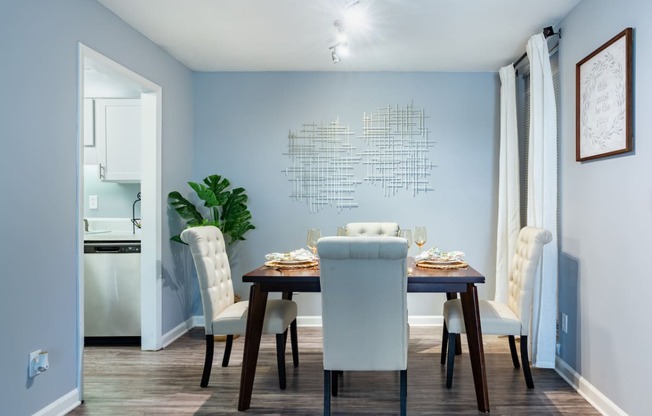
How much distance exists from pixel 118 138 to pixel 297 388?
267cm

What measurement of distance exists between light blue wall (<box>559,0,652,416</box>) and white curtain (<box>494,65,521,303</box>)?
0.72 metres

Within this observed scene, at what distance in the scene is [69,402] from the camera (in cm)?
250

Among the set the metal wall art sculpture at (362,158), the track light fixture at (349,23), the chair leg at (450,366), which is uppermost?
the track light fixture at (349,23)

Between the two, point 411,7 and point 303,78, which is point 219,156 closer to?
point 303,78

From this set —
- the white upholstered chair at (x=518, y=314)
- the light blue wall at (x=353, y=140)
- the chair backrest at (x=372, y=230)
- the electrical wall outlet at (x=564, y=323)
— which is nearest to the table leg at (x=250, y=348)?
the white upholstered chair at (x=518, y=314)

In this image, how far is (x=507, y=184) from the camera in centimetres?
380

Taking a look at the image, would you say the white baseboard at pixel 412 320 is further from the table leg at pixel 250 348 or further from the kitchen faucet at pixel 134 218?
the table leg at pixel 250 348

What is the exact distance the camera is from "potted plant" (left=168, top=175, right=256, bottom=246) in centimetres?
379

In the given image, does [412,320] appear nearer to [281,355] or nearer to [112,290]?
[281,355]

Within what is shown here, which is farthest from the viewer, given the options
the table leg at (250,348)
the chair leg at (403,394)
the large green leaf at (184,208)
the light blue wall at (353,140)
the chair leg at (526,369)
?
the light blue wall at (353,140)

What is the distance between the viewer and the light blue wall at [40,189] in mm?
2080

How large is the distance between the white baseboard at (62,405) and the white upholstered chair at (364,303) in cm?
148

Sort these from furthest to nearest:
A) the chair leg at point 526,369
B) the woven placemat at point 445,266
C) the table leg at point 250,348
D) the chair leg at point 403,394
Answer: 1. the chair leg at point 526,369
2. the woven placemat at point 445,266
3. the table leg at point 250,348
4. the chair leg at point 403,394

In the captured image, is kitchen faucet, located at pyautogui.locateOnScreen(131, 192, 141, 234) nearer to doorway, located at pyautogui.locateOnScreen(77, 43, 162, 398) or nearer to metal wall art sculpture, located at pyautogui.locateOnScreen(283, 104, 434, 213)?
doorway, located at pyautogui.locateOnScreen(77, 43, 162, 398)
